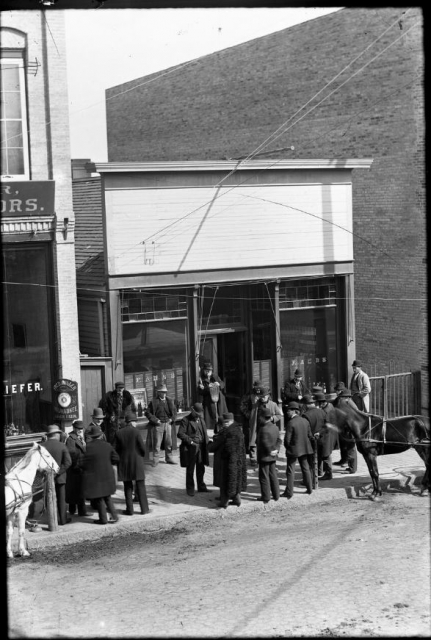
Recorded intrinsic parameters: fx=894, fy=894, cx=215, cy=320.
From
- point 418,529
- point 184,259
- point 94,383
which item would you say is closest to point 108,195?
point 184,259

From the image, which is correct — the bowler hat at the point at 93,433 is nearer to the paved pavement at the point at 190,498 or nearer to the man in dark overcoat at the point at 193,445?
the paved pavement at the point at 190,498

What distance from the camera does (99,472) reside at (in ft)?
40.7

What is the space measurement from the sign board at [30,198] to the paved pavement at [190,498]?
15.9ft

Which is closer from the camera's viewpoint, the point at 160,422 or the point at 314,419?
the point at 314,419

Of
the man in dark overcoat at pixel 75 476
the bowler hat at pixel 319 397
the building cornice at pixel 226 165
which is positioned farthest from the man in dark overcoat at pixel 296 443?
the building cornice at pixel 226 165

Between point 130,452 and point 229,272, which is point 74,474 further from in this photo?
point 229,272

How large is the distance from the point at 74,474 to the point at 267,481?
2937 mm

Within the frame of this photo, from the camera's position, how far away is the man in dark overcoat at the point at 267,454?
13.3 metres

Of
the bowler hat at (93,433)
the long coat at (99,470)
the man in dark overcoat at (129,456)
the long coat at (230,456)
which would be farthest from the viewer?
the long coat at (230,456)

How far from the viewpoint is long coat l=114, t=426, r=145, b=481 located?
12750 mm

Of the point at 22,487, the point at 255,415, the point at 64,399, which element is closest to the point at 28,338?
the point at 64,399

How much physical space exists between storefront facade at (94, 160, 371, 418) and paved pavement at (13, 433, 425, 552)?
238 cm

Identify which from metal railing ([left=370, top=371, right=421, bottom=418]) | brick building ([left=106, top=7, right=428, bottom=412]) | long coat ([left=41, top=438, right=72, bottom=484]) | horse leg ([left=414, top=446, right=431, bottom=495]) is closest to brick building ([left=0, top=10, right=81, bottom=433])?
long coat ([left=41, top=438, right=72, bottom=484])

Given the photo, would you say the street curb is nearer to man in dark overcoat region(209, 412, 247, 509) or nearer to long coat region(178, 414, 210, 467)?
man in dark overcoat region(209, 412, 247, 509)
